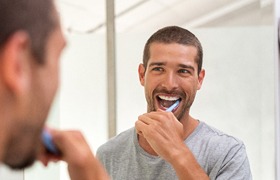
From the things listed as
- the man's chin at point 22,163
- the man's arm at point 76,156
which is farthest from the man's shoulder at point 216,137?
the man's chin at point 22,163

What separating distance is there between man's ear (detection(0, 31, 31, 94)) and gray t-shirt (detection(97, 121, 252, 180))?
23.0 inches

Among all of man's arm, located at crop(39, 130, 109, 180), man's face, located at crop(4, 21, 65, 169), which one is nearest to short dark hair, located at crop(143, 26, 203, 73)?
man's arm, located at crop(39, 130, 109, 180)

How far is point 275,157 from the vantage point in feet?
4.01

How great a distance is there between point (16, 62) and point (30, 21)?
0.04 metres

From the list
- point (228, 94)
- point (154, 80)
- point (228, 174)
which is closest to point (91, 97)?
point (228, 94)

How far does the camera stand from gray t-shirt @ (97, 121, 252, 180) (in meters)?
0.86

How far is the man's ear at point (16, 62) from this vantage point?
320 millimetres

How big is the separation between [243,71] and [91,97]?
515mm

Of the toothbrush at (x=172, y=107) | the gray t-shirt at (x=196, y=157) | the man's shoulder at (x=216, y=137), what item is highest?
the toothbrush at (x=172, y=107)

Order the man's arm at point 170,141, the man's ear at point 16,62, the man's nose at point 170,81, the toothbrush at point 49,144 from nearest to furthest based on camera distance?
the man's ear at point 16,62, the toothbrush at point 49,144, the man's arm at point 170,141, the man's nose at point 170,81

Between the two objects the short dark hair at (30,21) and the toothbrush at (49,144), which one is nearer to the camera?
the short dark hair at (30,21)

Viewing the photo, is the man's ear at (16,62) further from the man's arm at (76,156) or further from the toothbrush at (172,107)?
the toothbrush at (172,107)

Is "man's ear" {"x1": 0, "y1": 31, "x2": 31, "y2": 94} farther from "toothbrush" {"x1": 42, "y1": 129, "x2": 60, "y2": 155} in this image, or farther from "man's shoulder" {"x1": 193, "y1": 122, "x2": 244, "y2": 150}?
"man's shoulder" {"x1": 193, "y1": 122, "x2": 244, "y2": 150}

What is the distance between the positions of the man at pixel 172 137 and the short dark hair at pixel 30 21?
52 cm
